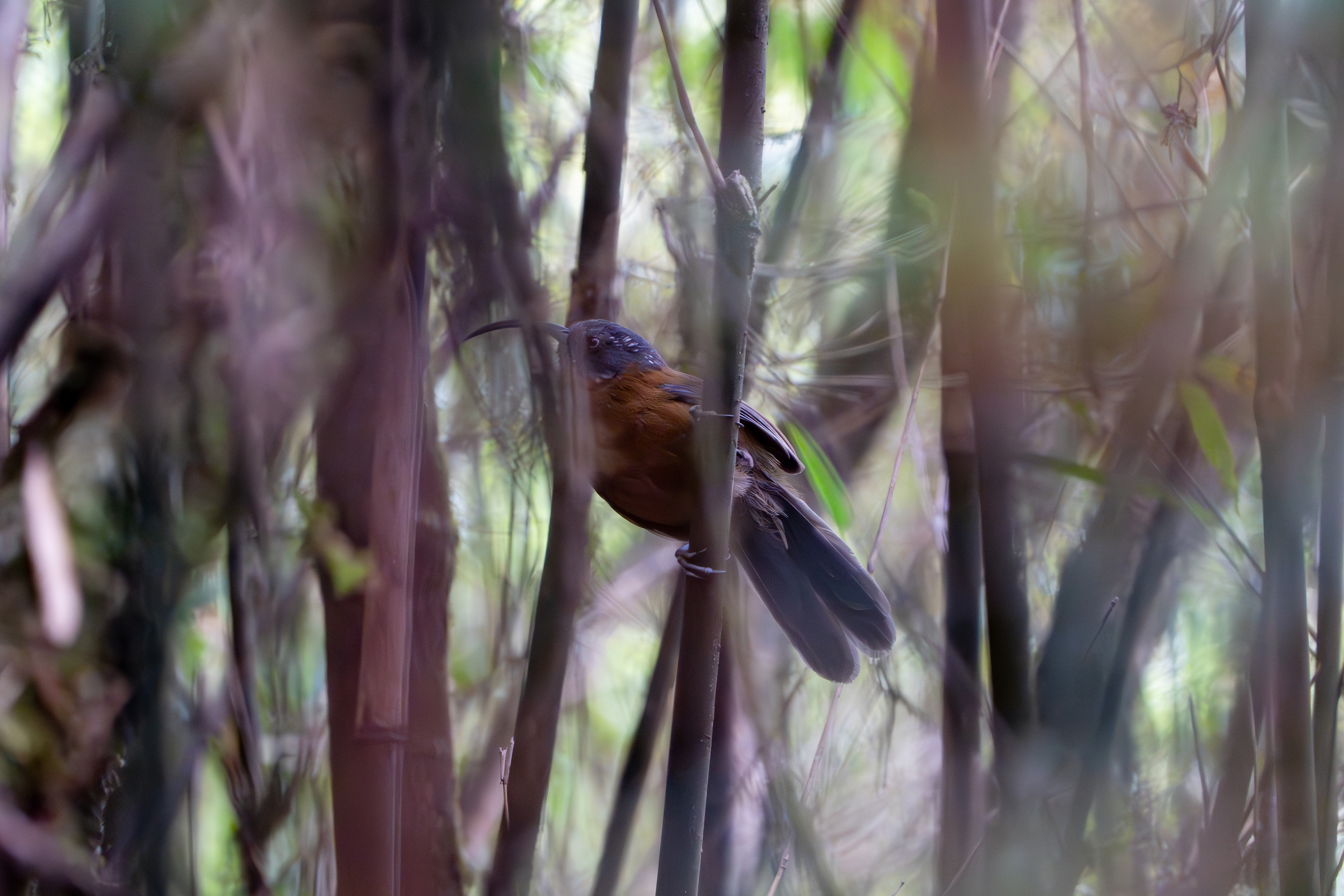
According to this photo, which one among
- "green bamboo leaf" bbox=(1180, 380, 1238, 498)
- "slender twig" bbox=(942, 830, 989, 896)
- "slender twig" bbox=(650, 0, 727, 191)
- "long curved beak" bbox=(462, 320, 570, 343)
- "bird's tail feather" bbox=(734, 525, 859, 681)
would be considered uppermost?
"slender twig" bbox=(650, 0, 727, 191)

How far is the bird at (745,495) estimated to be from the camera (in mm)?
1476

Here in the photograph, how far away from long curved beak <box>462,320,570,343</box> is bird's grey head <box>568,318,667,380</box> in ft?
0.11

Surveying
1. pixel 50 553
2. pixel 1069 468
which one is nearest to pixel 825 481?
pixel 1069 468

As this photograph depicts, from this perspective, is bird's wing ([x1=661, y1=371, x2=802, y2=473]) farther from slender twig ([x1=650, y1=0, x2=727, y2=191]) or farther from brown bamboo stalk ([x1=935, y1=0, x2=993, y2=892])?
slender twig ([x1=650, y1=0, x2=727, y2=191])

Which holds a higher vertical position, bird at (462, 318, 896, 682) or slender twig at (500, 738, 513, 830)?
bird at (462, 318, 896, 682)

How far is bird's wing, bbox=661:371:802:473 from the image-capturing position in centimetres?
145

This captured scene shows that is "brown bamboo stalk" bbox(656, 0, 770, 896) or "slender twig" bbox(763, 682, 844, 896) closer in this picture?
"brown bamboo stalk" bbox(656, 0, 770, 896)

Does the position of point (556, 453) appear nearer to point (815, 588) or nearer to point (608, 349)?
point (608, 349)

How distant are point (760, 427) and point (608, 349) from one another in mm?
310

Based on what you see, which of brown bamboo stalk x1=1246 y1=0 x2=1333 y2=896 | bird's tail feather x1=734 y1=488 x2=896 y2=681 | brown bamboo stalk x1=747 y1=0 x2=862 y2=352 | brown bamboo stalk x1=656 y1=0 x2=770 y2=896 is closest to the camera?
brown bamboo stalk x1=656 y1=0 x2=770 y2=896

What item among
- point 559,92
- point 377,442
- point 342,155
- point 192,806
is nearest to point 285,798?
point 192,806

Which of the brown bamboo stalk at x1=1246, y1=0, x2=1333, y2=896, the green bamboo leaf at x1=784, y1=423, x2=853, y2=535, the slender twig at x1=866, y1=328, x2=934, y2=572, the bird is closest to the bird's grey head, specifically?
the bird

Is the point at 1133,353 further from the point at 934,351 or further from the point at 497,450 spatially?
the point at 497,450

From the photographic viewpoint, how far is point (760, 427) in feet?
4.75
